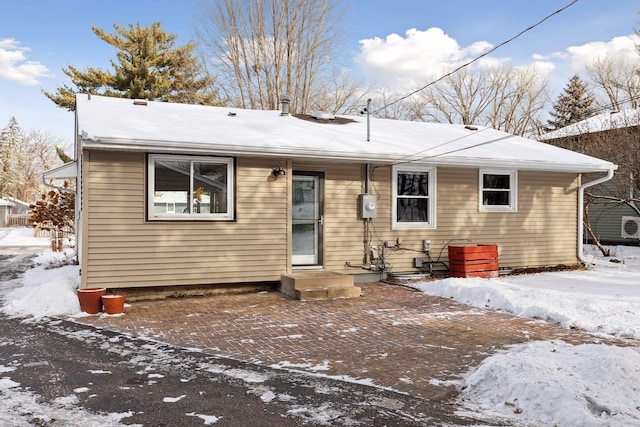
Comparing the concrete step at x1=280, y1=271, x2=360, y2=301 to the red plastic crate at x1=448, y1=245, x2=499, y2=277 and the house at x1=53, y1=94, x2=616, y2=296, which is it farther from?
the red plastic crate at x1=448, y1=245, x2=499, y2=277

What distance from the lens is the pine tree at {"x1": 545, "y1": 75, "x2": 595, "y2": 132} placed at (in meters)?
34.2

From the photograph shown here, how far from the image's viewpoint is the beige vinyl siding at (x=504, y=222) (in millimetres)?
10031

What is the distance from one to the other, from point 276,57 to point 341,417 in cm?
2408

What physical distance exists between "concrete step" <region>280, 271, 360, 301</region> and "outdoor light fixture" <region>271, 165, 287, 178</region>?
6.02 ft

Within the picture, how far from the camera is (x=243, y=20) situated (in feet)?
84.4

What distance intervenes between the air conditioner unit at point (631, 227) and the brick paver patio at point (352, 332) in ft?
37.9

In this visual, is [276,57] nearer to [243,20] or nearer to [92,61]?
[243,20]

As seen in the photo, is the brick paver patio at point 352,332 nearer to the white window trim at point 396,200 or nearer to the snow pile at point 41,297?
the snow pile at point 41,297

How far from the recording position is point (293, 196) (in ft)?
31.3

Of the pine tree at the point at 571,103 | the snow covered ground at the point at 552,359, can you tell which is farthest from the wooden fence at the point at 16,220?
the pine tree at the point at 571,103

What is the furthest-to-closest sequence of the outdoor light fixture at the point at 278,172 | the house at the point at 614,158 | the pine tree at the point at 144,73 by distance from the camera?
the pine tree at the point at 144,73 < the house at the point at 614,158 < the outdoor light fixture at the point at 278,172

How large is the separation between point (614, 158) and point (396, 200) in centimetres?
981

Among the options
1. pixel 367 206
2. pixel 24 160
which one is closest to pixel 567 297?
pixel 367 206

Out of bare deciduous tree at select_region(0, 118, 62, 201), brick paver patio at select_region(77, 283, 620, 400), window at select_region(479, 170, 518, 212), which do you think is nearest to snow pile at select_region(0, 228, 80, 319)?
brick paver patio at select_region(77, 283, 620, 400)
